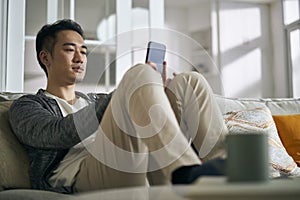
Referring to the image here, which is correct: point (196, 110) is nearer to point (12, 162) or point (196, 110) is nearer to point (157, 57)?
point (157, 57)

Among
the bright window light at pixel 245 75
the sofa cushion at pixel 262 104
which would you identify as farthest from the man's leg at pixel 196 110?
the bright window light at pixel 245 75

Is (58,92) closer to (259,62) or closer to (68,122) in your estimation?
(68,122)

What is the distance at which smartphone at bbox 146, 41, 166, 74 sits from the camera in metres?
1.55

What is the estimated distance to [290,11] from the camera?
555 centimetres

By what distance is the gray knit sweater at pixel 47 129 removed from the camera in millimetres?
1466

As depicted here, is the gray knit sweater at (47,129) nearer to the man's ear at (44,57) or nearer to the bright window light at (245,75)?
the man's ear at (44,57)

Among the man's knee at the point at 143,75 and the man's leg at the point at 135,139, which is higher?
the man's knee at the point at 143,75

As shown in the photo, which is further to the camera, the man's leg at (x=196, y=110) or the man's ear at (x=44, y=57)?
the man's ear at (x=44, y=57)

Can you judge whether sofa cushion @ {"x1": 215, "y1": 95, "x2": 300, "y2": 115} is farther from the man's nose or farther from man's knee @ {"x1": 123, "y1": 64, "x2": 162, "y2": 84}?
man's knee @ {"x1": 123, "y1": 64, "x2": 162, "y2": 84}

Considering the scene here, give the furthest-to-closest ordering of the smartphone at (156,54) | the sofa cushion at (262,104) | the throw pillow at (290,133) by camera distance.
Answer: the sofa cushion at (262,104) < the throw pillow at (290,133) < the smartphone at (156,54)

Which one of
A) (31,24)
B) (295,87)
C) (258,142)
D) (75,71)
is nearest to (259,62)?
(295,87)

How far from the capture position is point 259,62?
6.14 metres

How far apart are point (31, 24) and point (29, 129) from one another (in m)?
1.42

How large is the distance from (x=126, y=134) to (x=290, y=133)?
1189mm
